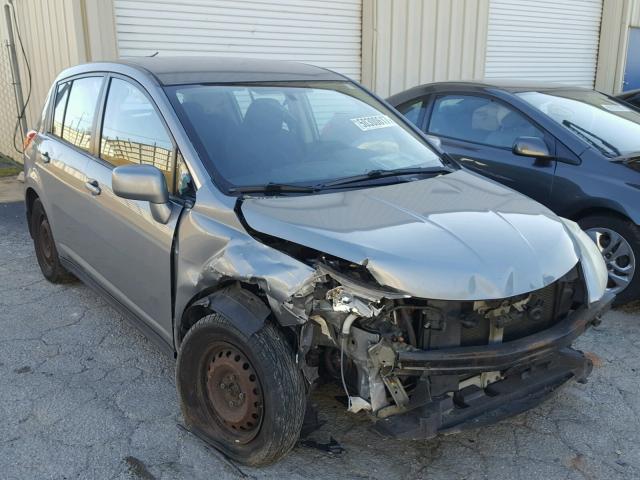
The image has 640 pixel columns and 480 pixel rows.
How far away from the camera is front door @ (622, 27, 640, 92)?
13695 mm

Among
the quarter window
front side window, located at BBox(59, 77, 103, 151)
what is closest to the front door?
the quarter window

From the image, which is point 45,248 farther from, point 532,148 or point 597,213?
point 597,213

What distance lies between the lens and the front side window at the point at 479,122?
4953 millimetres

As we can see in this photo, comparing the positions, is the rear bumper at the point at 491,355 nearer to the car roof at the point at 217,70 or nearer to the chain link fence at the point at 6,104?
the car roof at the point at 217,70

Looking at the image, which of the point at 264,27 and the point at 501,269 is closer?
the point at 501,269

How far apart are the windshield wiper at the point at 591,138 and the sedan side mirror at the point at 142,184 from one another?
132 inches

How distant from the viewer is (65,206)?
3973 millimetres

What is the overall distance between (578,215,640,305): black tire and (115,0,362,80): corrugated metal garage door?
204 inches

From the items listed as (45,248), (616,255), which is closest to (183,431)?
(45,248)

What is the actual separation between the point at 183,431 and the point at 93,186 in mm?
1508

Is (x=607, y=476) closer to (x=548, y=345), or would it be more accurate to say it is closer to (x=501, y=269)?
(x=548, y=345)

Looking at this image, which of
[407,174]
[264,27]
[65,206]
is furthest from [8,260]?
[264,27]

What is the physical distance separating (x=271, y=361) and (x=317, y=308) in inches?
11.0

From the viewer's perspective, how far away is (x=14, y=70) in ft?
27.7
